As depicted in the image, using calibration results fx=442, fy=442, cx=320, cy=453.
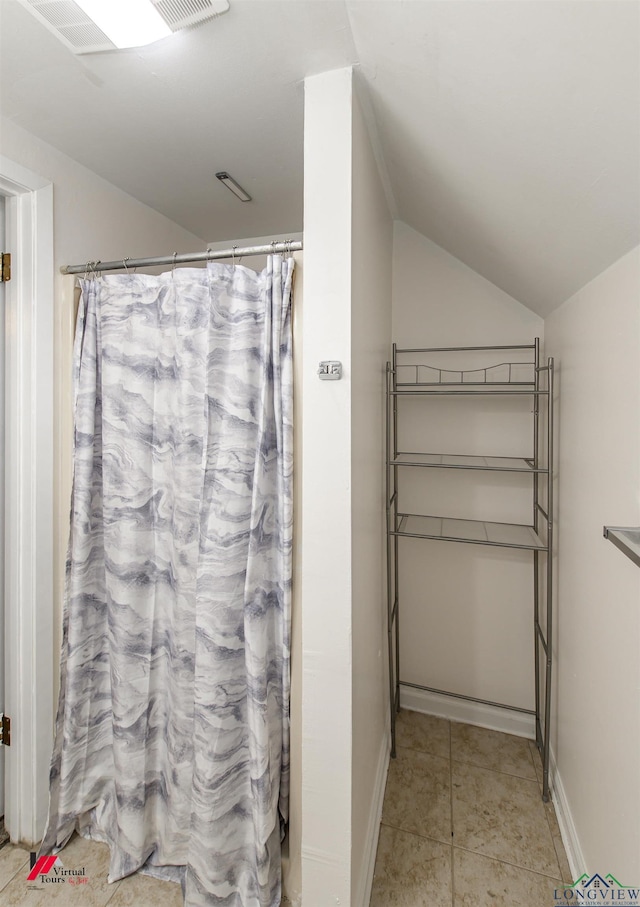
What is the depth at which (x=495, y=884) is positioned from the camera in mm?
1400

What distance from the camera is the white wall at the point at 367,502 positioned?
1235 mm

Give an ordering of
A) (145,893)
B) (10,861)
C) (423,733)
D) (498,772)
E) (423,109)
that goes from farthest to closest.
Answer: (423,733) < (498,772) < (10,861) < (145,893) < (423,109)

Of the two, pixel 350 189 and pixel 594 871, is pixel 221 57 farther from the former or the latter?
→ pixel 594 871

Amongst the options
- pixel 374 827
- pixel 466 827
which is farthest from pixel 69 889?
pixel 466 827

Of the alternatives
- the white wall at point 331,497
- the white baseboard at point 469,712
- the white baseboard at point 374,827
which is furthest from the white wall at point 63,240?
the white baseboard at point 469,712

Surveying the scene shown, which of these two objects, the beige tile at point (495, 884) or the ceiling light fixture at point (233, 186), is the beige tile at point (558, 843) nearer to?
the beige tile at point (495, 884)

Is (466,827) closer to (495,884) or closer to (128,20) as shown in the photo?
(495,884)

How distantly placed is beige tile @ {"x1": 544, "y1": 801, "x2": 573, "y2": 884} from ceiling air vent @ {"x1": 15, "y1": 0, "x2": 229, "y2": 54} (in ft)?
8.50

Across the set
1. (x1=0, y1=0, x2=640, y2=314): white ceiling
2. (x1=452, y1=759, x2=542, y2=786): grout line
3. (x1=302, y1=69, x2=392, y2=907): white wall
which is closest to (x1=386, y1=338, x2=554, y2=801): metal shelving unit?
(x1=452, y1=759, x2=542, y2=786): grout line

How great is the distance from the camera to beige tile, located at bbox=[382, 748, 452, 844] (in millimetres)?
1608

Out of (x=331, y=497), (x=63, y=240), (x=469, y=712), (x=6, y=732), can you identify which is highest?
(x=63, y=240)

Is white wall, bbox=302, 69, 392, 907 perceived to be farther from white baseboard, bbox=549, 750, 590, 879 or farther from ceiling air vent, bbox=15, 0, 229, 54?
white baseboard, bbox=549, 750, 590, 879

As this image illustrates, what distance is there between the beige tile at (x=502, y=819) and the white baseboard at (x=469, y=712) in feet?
0.92

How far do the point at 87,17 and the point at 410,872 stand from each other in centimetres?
255
